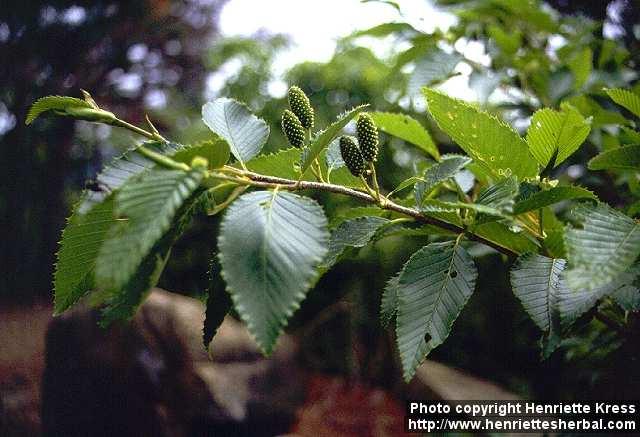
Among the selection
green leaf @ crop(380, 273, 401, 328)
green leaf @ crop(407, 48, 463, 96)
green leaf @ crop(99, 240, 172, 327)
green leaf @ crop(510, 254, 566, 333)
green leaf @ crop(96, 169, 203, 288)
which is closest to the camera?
green leaf @ crop(96, 169, 203, 288)

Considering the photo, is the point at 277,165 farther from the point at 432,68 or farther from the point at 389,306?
the point at 432,68

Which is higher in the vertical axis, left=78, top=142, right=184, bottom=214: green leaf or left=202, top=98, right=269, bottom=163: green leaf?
left=78, top=142, right=184, bottom=214: green leaf

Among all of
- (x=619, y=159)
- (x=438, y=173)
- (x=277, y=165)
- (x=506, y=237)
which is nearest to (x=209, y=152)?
(x=277, y=165)

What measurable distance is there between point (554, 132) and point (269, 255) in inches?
15.9

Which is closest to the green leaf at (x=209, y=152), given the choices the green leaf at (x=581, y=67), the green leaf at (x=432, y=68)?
the green leaf at (x=432, y=68)

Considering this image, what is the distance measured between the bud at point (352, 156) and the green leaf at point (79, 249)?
0.23 m

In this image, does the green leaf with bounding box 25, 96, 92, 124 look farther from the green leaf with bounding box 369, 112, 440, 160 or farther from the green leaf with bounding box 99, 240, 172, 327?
the green leaf with bounding box 369, 112, 440, 160

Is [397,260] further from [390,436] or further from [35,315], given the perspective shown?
[35,315]

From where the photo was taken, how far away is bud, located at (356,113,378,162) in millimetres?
596

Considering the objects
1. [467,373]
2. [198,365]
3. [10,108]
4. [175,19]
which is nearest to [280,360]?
[198,365]

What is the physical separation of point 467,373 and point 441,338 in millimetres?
2690

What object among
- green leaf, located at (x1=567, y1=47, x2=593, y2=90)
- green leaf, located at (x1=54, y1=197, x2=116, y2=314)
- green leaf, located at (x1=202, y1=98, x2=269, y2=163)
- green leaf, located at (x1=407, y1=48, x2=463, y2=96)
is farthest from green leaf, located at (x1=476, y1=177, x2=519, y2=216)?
green leaf, located at (x1=567, y1=47, x2=593, y2=90)

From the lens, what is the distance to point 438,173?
0.63 metres

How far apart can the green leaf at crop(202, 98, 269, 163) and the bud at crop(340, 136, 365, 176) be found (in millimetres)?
102
